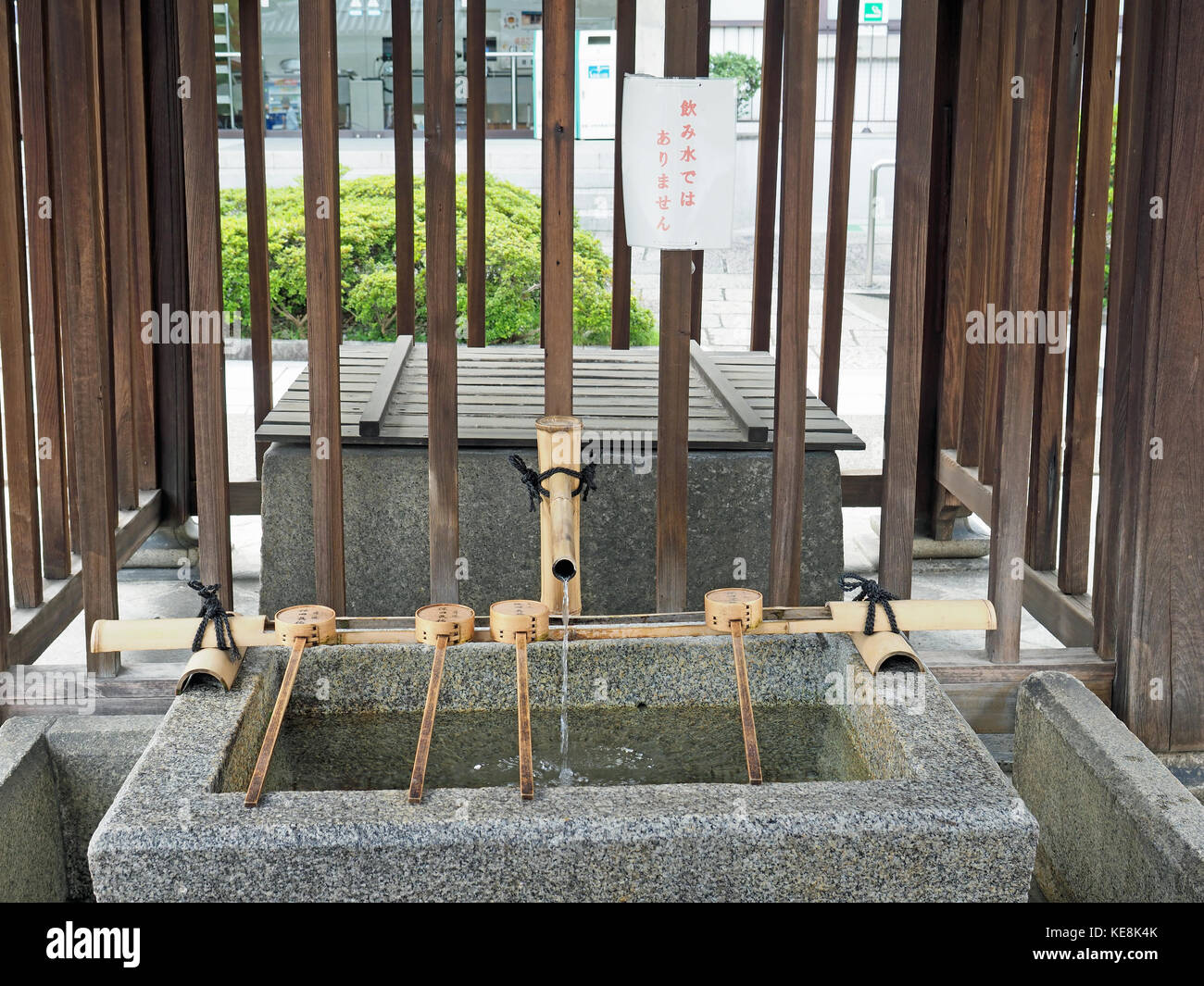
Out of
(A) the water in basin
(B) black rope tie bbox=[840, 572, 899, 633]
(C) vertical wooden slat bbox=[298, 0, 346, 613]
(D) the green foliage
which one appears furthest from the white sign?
(D) the green foliage

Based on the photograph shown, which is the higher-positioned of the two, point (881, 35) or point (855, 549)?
point (881, 35)

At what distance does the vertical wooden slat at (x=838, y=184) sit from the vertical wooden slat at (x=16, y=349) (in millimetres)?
2852

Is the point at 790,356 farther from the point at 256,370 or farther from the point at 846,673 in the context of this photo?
the point at 256,370

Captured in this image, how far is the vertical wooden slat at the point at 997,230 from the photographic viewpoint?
189 inches

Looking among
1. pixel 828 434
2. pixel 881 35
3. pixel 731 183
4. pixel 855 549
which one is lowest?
pixel 855 549

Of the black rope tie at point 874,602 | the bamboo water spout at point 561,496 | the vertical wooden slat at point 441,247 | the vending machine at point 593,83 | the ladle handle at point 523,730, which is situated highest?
the vending machine at point 593,83

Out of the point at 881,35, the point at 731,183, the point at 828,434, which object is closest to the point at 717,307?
the point at 881,35

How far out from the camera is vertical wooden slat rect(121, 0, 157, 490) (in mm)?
4762

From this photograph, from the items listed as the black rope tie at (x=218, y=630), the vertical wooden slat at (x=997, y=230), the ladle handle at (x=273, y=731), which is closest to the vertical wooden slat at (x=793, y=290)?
the ladle handle at (x=273, y=731)

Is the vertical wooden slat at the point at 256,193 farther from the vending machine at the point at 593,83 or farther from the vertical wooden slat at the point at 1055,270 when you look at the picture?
the vending machine at the point at 593,83

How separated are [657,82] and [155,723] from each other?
6.41ft

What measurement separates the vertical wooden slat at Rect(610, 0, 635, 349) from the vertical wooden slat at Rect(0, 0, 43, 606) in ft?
7.55

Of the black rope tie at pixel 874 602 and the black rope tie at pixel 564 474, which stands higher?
the black rope tie at pixel 564 474

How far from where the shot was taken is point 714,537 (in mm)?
4340
